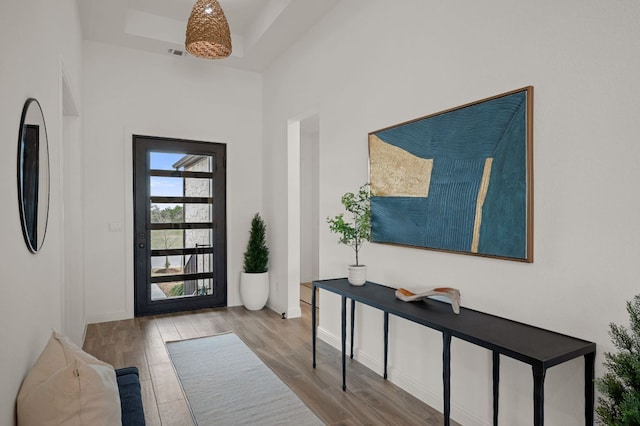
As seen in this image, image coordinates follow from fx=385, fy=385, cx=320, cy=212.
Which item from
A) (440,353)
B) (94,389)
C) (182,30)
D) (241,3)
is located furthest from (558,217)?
(182,30)

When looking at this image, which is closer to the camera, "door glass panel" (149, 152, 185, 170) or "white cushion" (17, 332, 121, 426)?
"white cushion" (17, 332, 121, 426)

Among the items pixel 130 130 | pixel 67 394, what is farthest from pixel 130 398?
pixel 130 130

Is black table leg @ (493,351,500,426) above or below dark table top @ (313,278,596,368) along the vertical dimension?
below

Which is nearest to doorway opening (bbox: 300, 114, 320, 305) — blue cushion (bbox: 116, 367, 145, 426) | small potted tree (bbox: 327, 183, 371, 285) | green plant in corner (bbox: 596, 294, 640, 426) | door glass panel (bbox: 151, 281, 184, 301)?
door glass panel (bbox: 151, 281, 184, 301)

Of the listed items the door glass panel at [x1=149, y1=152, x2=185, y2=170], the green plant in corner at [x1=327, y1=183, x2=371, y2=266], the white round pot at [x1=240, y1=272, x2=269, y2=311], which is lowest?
the white round pot at [x1=240, y1=272, x2=269, y2=311]

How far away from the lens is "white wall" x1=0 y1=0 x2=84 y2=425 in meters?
1.26

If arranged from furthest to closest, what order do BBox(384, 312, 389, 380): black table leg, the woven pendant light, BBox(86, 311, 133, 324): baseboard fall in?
1. BBox(86, 311, 133, 324): baseboard
2. the woven pendant light
3. BBox(384, 312, 389, 380): black table leg

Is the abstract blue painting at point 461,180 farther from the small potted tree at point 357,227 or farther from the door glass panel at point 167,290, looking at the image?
the door glass panel at point 167,290

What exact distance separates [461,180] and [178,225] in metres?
3.66

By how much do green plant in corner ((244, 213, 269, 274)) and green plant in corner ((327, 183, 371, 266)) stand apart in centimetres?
196

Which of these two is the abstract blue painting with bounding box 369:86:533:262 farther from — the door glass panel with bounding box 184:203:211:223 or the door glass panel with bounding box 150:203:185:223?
the door glass panel with bounding box 150:203:185:223

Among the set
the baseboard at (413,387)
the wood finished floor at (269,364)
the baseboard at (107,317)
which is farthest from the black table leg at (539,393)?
the baseboard at (107,317)

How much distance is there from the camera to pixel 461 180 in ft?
7.63

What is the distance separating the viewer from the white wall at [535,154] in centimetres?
164
